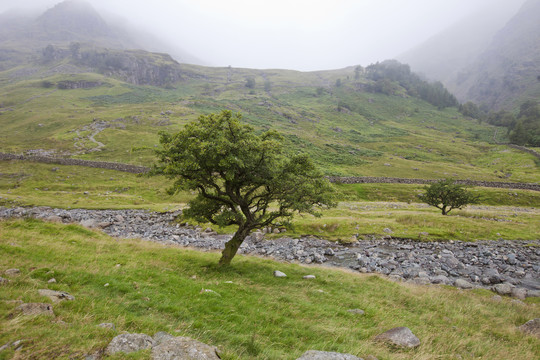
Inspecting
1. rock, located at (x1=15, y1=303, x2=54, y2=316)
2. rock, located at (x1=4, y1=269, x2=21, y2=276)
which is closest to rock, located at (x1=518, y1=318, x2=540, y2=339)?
rock, located at (x1=15, y1=303, x2=54, y2=316)

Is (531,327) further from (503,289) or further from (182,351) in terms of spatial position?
(182,351)

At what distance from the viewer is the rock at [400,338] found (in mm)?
8414

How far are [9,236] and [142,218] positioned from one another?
25.0 metres

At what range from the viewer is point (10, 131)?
104125mm

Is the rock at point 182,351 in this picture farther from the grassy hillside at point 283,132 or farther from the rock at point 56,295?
the grassy hillside at point 283,132

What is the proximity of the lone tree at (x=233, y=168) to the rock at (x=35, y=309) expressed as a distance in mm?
8768

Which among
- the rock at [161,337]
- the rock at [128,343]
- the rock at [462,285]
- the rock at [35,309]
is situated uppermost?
the rock at [128,343]

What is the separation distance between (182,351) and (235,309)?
197 inches

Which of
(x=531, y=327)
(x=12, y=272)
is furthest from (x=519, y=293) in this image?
(x=12, y=272)

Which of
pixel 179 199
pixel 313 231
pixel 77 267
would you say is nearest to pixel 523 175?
pixel 313 231

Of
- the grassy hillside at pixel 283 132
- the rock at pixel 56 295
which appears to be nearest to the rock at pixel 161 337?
the rock at pixel 56 295

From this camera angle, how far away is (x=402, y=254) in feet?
88.6

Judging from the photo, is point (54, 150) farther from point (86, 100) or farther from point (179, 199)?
point (86, 100)

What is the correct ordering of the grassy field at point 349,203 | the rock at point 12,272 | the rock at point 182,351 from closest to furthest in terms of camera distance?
the rock at point 182,351
the rock at point 12,272
the grassy field at point 349,203
